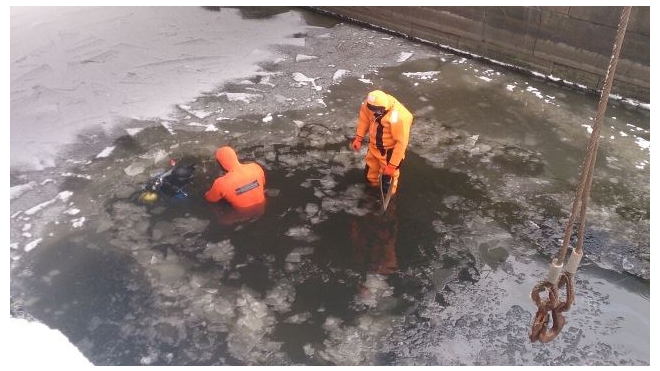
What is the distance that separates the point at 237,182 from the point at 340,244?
1207 millimetres

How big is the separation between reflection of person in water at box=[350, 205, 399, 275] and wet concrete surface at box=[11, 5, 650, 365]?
17 mm

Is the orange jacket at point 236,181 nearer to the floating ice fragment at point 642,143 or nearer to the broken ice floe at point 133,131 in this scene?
the broken ice floe at point 133,131

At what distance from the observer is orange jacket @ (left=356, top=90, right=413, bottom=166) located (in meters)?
4.37

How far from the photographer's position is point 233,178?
4668 millimetres

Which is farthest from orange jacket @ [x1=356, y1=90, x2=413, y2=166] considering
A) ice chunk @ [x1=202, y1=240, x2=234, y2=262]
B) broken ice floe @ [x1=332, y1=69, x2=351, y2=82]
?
broken ice floe @ [x1=332, y1=69, x2=351, y2=82]

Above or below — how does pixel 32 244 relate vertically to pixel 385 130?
below

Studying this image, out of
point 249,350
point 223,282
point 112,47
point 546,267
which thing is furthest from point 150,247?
point 112,47

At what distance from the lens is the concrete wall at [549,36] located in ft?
21.4

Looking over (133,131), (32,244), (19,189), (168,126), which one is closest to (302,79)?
(168,126)

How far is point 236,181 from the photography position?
4.67 meters

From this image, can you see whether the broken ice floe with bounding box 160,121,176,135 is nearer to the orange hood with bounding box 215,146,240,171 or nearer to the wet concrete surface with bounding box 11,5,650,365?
the wet concrete surface with bounding box 11,5,650,365

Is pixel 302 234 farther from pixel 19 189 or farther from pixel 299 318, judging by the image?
pixel 19 189

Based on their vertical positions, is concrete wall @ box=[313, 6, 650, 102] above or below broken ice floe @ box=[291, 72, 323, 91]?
above

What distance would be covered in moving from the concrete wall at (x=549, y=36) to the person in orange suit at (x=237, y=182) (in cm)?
517
